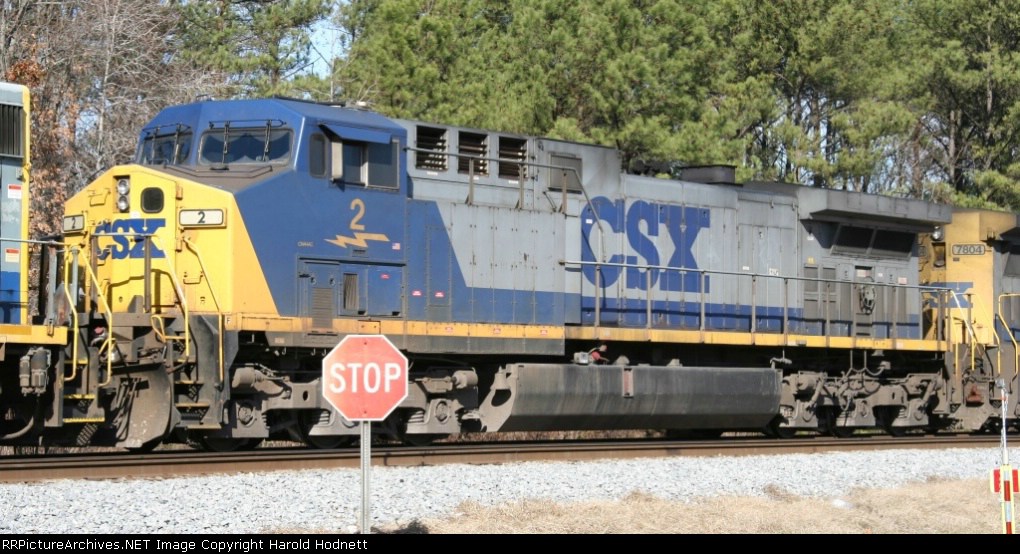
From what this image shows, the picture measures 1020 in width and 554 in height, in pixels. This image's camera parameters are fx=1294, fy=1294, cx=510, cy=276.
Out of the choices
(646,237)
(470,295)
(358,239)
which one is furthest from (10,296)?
(646,237)

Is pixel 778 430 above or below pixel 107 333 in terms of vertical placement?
below

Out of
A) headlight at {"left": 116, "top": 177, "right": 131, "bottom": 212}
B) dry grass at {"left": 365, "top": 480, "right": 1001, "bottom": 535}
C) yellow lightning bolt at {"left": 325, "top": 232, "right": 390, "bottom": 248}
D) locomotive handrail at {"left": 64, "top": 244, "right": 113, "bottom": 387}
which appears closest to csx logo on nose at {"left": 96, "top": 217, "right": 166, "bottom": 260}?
headlight at {"left": 116, "top": 177, "right": 131, "bottom": 212}

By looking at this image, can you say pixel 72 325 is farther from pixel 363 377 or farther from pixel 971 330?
pixel 971 330

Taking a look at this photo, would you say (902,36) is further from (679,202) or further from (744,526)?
(744,526)

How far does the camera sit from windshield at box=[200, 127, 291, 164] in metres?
13.1

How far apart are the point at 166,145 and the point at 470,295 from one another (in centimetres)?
366

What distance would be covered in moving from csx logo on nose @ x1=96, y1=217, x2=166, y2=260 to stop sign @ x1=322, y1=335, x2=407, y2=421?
17.9 feet

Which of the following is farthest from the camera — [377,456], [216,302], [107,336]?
[377,456]

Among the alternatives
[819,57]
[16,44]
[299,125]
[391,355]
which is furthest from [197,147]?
[819,57]

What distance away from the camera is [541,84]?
24766mm

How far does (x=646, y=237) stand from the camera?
16.6 metres

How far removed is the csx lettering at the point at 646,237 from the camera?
15945 millimetres

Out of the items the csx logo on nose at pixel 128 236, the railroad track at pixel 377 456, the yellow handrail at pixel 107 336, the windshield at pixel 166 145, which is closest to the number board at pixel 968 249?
the railroad track at pixel 377 456

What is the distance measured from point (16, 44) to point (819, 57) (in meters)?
17.8
